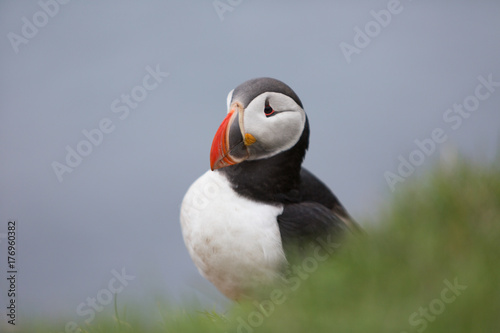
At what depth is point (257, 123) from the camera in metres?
3.03

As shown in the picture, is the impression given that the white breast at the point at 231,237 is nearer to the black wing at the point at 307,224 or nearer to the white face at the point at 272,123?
the black wing at the point at 307,224

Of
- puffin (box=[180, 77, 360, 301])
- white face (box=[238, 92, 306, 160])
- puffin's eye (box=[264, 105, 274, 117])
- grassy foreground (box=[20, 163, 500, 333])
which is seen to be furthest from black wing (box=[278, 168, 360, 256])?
puffin's eye (box=[264, 105, 274, 117])

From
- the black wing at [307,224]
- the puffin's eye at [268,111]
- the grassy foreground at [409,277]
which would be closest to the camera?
the grassy foreground at [409,277]

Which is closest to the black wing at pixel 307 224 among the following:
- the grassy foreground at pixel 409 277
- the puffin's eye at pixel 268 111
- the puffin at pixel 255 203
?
the puffin at pixel 255 203

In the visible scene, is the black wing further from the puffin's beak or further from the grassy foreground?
the puffin's beak

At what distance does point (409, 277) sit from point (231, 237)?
3.90ft

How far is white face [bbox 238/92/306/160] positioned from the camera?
302 cm

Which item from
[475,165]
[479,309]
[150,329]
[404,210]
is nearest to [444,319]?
[479,309]

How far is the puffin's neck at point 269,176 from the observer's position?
10.4 feet

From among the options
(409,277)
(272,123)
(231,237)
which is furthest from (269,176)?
(409,277)

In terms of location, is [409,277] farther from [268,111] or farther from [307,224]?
[268,111]

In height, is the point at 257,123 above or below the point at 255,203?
above

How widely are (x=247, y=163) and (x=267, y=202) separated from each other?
252 millimetres

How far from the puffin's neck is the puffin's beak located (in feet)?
0.47
